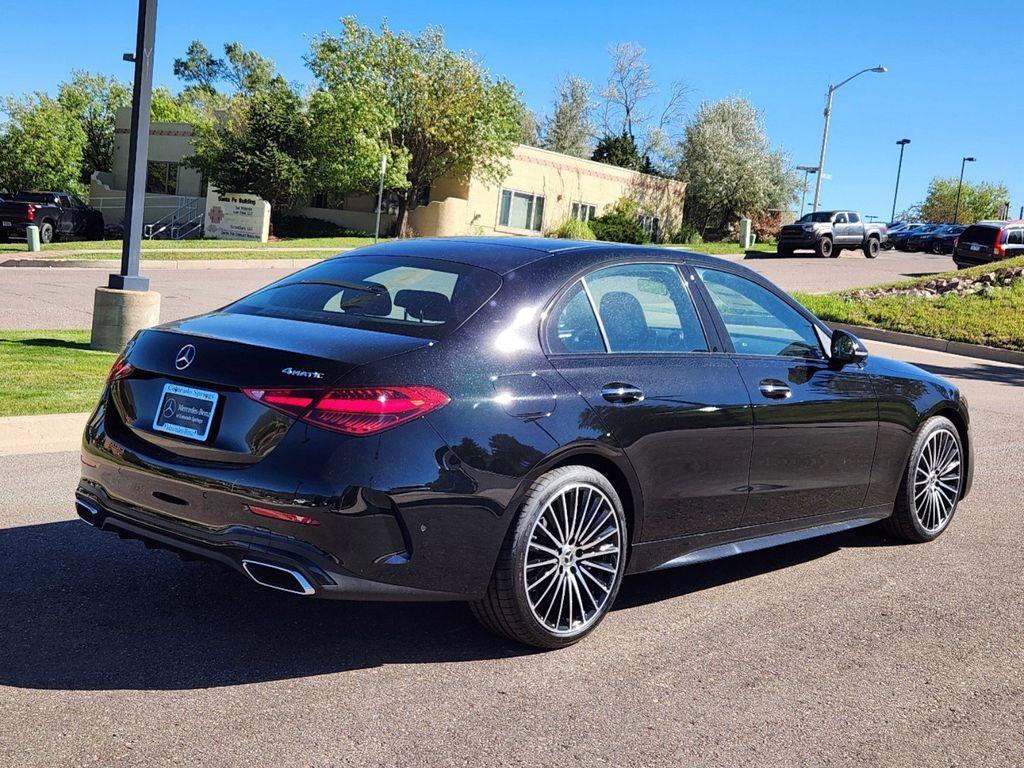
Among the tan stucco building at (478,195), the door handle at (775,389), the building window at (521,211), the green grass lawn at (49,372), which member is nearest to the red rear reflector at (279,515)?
the door handle at (775,389)

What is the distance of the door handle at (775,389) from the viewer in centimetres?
510

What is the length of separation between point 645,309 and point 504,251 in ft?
2.24

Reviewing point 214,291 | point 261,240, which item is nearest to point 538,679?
point 214,291

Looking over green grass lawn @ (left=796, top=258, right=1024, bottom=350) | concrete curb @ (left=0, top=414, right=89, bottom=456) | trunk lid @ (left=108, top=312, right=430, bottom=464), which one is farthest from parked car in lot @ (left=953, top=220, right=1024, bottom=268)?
trunk lid @ (left=108, top=312, right=430, bottom=464)

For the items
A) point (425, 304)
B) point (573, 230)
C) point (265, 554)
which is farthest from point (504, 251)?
point (573, 230)

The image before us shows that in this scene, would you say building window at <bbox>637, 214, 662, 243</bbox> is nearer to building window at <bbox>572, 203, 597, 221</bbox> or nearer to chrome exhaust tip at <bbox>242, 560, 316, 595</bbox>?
building window at <bbox>572, 203, 597, 221</bbox>

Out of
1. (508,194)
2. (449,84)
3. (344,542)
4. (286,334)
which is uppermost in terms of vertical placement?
(449,84)

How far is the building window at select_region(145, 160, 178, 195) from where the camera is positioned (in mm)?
49438

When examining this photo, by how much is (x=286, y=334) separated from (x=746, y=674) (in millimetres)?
2145

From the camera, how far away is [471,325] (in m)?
4.19

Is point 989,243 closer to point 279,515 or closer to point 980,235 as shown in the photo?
point 980,235

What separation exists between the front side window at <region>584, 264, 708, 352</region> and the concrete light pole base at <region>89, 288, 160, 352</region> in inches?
297

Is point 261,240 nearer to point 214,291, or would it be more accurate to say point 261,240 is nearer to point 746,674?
point 214,291

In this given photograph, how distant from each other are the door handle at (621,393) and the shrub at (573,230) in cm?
3729
